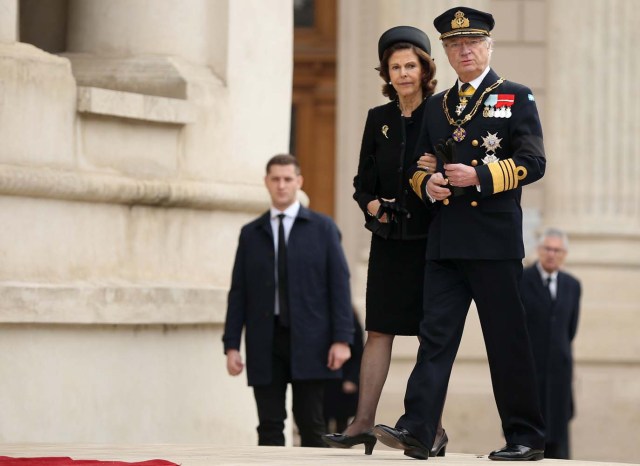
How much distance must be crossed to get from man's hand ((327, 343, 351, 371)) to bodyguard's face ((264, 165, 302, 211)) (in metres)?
0.75

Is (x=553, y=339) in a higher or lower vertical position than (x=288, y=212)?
lower

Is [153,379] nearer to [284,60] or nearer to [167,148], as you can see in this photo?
[167,148]

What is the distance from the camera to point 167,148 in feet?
35.6

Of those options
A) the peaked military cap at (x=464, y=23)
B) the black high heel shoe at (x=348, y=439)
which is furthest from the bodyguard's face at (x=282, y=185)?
the peaked military cap at (x=464, y=23)

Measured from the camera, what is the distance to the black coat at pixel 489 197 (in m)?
8.02

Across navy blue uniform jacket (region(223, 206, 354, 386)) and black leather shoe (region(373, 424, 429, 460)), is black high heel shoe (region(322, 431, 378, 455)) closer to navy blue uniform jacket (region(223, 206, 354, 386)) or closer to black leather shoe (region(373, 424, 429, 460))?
black leather shoe (region(373, 424, 429, 460))

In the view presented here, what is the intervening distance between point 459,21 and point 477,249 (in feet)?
2.85

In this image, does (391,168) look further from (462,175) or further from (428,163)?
Result: (462,175)

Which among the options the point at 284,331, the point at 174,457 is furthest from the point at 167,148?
the point at 174,457

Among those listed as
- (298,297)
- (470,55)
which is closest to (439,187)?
(470,55)

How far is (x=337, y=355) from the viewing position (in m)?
10.5

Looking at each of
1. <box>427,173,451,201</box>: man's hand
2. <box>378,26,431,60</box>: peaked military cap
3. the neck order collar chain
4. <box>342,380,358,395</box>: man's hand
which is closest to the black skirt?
<box>427,173,451,201</box>: man's hand

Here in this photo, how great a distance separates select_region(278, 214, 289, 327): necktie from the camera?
10.5 meters

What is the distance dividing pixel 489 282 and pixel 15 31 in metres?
3.30
